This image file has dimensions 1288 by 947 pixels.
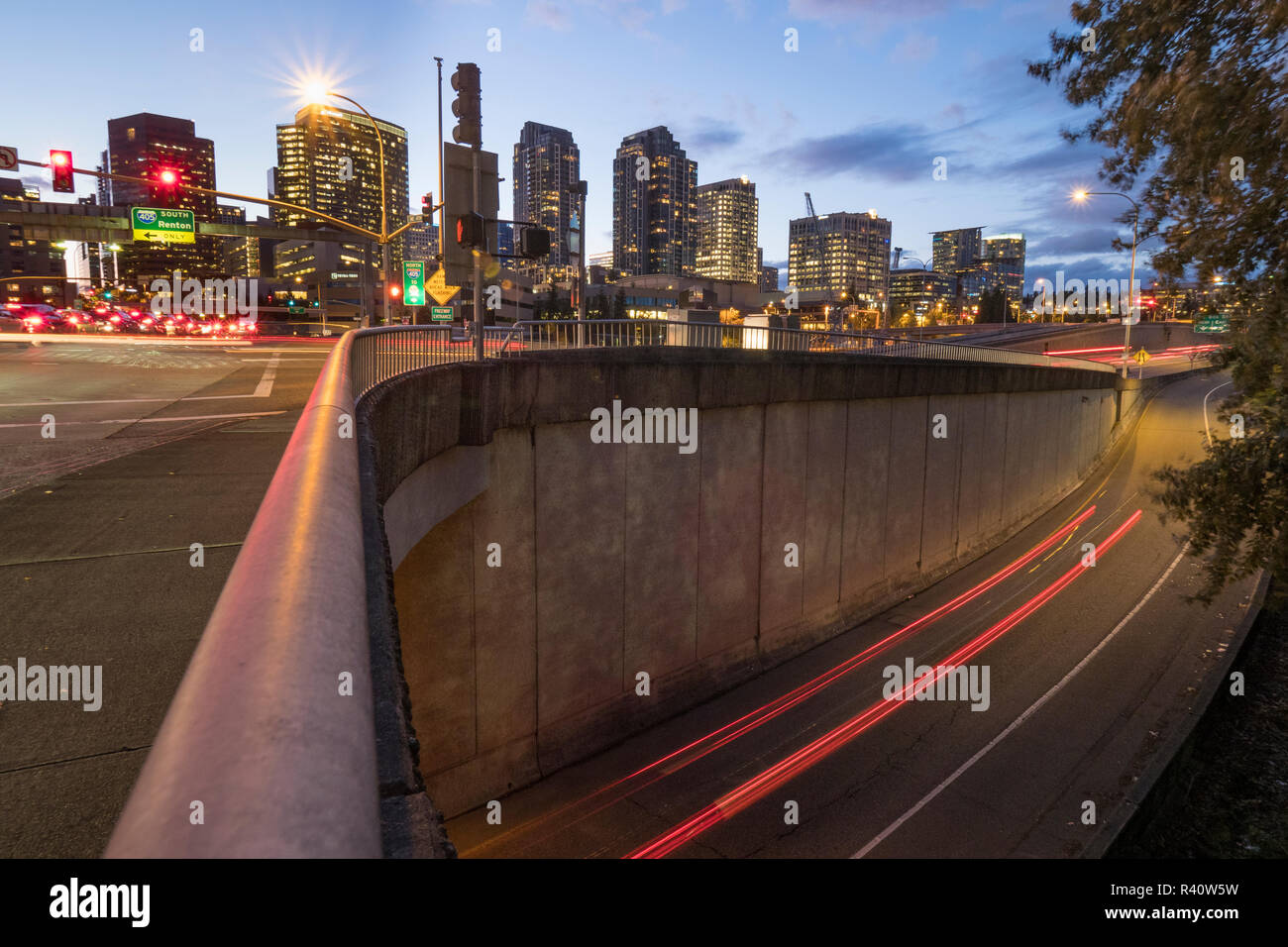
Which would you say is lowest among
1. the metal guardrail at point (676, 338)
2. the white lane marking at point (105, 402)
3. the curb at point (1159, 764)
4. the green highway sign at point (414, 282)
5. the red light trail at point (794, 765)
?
the red light trail at point (794, 765)

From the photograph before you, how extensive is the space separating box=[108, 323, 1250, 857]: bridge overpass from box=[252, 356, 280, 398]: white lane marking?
21.6ft

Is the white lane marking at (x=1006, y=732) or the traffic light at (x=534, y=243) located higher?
the traffic light at (x=534, y=243)

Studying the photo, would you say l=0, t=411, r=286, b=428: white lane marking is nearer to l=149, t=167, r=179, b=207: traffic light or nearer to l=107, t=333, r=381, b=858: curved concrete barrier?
l=149, t=167, r=179, b=207: traffic light

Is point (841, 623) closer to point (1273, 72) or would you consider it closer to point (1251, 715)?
point (1251, 715)

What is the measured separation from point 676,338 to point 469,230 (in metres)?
8.25

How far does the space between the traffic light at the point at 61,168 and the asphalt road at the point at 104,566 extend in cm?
1081

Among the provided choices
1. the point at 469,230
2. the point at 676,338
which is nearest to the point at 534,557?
the point at 469,230

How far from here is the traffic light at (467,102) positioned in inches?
386

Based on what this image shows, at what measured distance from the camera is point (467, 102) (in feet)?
32.2

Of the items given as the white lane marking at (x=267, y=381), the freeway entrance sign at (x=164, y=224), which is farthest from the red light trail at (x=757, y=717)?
the freeway entrance sign at (x=164, y=224)

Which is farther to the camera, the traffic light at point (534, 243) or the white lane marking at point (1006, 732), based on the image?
the white lane marking at point (1006, 732)

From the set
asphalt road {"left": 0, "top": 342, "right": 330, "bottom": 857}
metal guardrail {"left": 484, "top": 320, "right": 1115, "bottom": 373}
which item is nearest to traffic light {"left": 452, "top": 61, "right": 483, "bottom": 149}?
metal guardrail {"left": 484, "top": 320, "right": 1115, "bottom": 373}

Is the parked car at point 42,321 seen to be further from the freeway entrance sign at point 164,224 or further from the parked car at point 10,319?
the freeway entrance sign at point 164,224
